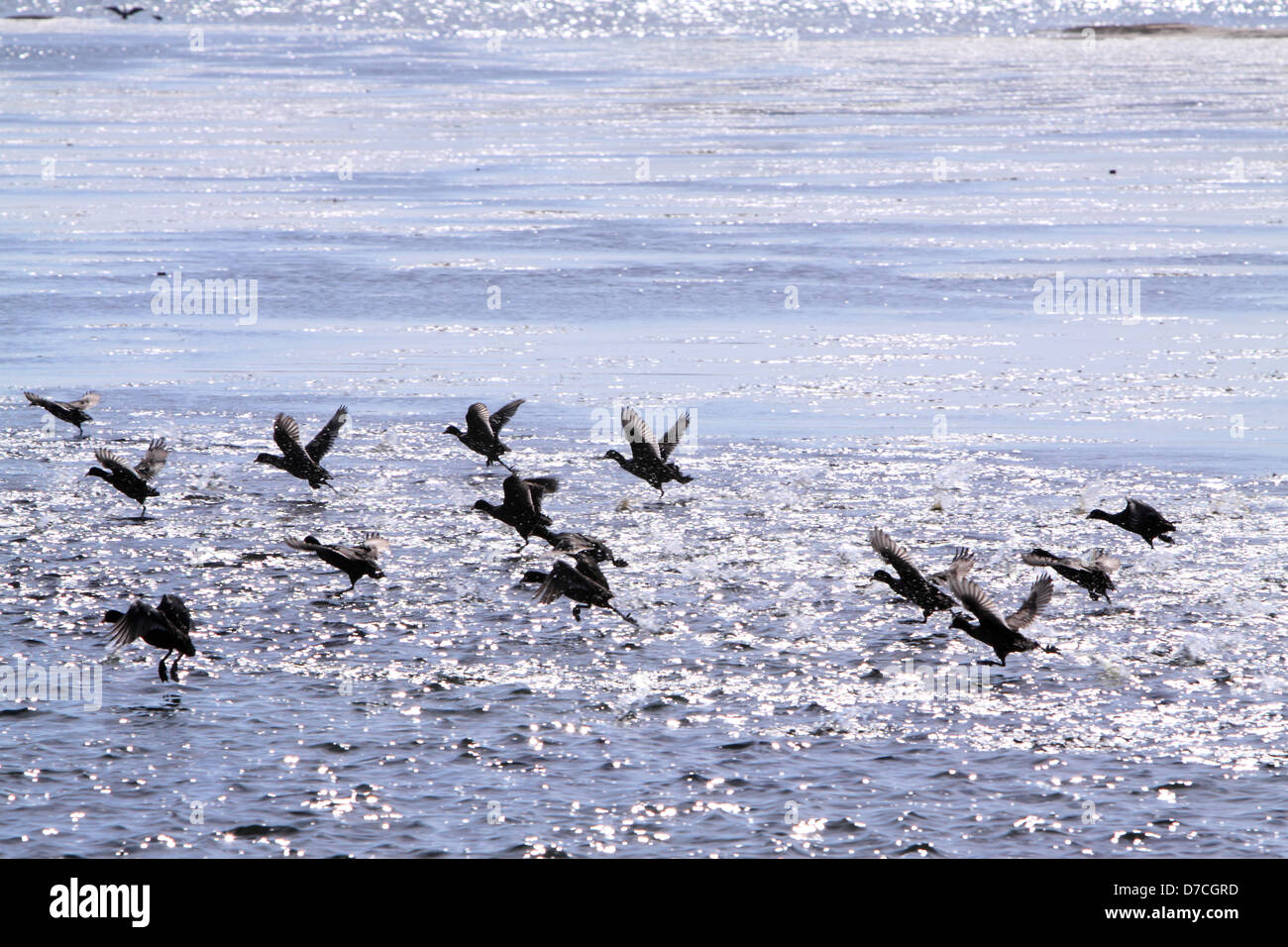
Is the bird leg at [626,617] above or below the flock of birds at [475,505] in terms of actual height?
below

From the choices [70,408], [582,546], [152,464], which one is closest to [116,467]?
[152,464]

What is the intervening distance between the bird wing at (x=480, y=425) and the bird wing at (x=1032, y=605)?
5.71m

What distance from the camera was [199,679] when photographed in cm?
1042

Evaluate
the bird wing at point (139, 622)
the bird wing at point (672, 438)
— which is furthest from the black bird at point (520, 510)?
the bird wing at point (139, 622)

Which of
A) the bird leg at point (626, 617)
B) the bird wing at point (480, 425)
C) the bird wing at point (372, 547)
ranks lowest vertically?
the bird leg at point (626, 617)

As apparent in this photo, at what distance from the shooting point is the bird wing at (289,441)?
14.6 m

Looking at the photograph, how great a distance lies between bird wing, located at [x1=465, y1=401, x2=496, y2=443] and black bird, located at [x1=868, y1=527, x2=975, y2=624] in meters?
4.62

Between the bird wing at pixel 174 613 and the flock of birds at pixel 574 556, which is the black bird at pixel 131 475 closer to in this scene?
the flock of birds at pixel 574 556

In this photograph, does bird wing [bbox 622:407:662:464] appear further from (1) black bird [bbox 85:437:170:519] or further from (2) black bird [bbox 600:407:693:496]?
(1) black bird [bbox 85:437:170:519]

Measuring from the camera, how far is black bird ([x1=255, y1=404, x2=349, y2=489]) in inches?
578

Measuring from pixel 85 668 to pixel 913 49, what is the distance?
83.0m

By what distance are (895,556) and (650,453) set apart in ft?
11.4
